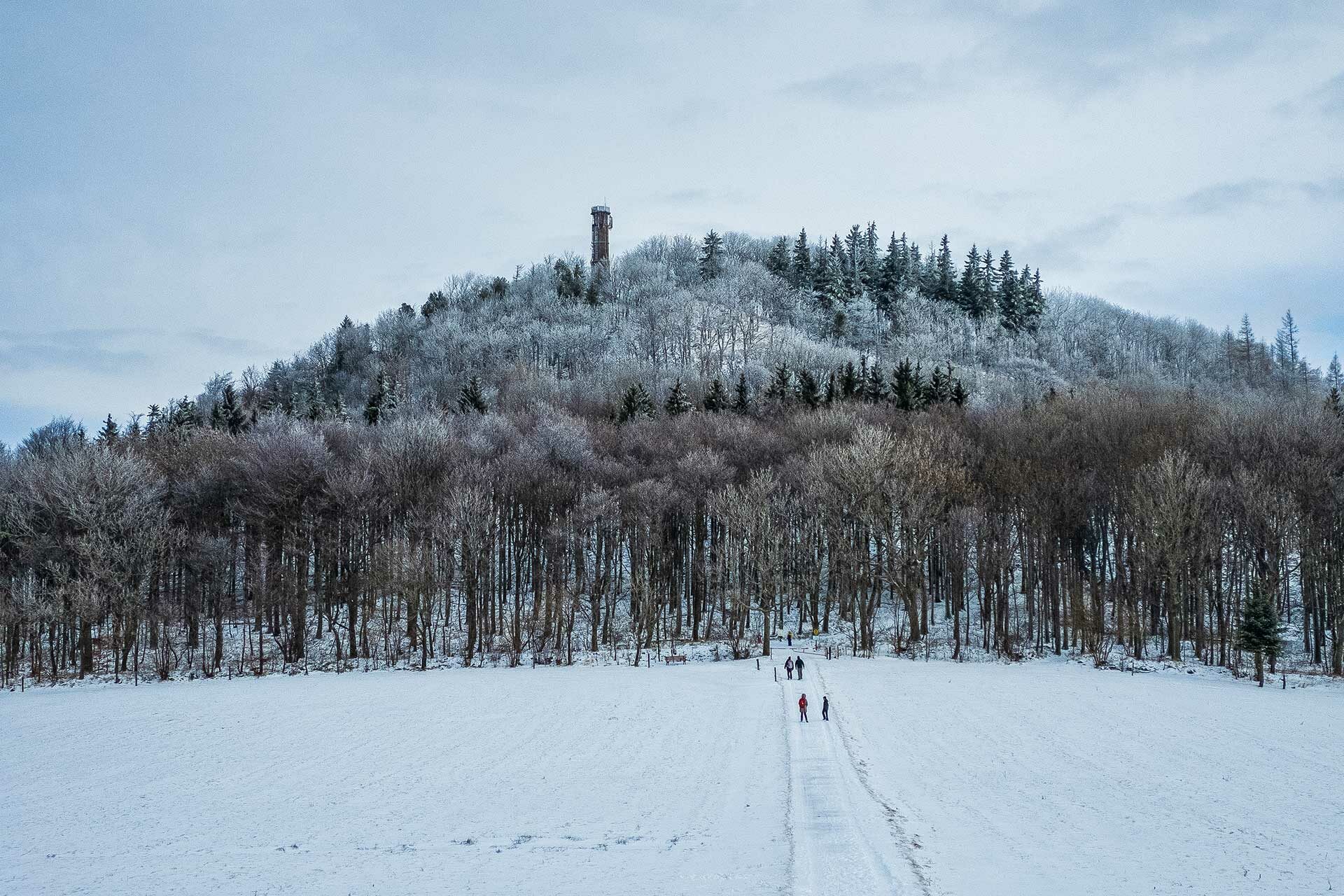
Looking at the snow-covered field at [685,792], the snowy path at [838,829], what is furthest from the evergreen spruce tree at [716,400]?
the snowy path at [838,829]

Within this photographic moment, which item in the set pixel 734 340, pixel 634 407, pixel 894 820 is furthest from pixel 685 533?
pixel 734 340

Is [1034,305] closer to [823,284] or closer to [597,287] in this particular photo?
[823,284]

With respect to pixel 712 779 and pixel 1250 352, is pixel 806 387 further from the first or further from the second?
pixel 1250 352

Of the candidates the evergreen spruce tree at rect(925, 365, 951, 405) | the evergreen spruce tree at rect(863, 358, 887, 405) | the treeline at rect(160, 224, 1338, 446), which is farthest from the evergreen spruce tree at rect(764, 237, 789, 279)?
the evergreen spruce tree at rect(925, 365, 951, 405)

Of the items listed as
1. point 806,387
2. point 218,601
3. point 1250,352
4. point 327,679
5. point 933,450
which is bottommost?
point 327,679

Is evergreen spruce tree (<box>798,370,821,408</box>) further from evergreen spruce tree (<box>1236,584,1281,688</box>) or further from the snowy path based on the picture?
the snowy path

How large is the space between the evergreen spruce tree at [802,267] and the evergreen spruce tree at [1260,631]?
112288 millimetres

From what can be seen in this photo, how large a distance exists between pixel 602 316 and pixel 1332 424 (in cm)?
10179

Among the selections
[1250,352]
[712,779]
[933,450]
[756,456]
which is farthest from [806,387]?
[1250,352]

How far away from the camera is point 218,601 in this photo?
48625 millimetres

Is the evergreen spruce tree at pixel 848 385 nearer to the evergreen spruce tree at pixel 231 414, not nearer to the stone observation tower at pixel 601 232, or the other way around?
the evergreen spruce tree at pixel 231 414

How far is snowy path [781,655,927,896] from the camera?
52.1ft

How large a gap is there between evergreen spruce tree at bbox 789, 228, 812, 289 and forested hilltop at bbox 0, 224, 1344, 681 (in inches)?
2672

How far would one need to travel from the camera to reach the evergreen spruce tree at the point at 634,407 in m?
83.1
